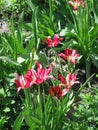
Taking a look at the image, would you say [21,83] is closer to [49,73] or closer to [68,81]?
[49,73]

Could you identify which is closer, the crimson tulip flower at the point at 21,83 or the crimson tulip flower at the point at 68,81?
the crimson tulip flower at the point at 21,83

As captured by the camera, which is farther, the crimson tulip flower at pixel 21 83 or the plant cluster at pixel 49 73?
the plant cluster at pixel 49 73

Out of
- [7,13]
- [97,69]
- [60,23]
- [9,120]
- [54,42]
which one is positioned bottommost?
[9,120]

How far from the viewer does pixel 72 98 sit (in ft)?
7.71

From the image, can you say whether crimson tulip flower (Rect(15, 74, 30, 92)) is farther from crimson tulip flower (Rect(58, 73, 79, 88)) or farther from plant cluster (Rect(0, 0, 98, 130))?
crimson tulip flower (Rect(58, 73, 79, 88))

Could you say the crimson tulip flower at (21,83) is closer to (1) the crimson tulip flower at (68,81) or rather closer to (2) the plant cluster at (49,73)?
(2) the plant cluster at (49,73)

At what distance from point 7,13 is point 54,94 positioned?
5.60 ft

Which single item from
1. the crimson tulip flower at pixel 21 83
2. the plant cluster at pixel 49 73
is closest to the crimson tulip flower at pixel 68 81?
the plant cluster at pixel 49 73

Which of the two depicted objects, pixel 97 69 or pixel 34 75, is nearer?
pixel 34 75

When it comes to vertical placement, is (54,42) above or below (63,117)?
above

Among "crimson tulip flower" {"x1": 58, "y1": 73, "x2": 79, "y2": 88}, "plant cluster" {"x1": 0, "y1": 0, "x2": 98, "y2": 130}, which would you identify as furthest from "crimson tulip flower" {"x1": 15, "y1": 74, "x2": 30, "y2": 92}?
"crimson tulip flower" {"x1": 58, "y1": 73, "x2": 79, "y2": 88}

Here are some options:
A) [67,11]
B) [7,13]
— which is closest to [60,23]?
[67,11]

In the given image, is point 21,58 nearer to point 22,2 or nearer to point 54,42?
point 54,42

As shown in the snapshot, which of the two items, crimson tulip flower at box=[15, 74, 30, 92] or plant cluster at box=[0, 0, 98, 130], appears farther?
plant cluster at box=[0, 0, 98, 130]
